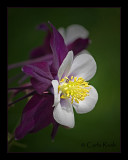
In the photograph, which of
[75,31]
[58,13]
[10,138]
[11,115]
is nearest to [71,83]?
[10,138]

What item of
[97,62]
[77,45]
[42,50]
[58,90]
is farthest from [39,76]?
[97,62]

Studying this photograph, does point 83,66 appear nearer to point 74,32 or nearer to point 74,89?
point 74,89

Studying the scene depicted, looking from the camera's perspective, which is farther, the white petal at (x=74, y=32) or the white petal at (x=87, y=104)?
the white petal at (x=74, y=32)

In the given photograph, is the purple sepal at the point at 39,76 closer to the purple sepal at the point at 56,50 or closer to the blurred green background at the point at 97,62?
the purple sepal at the point at 56,50

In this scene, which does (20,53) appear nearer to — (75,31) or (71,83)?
(75,31)

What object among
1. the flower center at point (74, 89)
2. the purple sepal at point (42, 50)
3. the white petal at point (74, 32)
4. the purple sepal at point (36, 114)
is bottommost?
the purple sepal at point (36, 114)

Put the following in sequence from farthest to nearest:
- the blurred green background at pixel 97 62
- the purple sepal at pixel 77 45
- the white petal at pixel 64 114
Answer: the blurred green background at pixel 97 62 → the purple sepal at pixel 77 45 → the white petal at pixel 64 114

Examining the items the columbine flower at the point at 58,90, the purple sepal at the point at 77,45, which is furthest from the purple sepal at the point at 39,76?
the purple sepal at the point at 77,45
